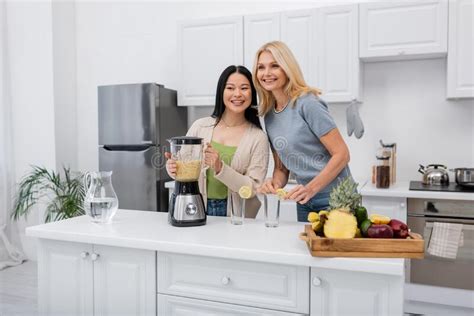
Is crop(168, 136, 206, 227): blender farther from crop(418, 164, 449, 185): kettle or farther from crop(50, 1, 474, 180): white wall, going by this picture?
crop(50, 1, 474, 180): white wall

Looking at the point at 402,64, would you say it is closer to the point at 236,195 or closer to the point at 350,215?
the point at 236,195

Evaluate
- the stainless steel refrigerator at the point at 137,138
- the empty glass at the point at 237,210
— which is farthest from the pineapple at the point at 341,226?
the stainless steel refrigerator at the point at 137,138

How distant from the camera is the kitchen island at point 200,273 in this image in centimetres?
137

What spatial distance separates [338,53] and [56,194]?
2834 mm

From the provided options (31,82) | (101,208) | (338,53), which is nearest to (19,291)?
(31,82)

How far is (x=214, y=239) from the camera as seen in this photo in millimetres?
1595

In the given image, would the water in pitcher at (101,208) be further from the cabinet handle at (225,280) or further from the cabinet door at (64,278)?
the cabinet handle at (225,280)

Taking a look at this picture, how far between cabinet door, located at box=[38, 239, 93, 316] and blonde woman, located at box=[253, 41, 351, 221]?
83 centimetres

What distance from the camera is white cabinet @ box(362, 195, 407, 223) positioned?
3000 mm

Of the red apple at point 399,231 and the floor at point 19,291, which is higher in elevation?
the red apple at point 399,231

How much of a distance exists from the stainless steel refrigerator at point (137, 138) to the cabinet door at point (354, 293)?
8.49 ft

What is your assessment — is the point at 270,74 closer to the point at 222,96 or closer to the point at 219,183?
the point at 222,96

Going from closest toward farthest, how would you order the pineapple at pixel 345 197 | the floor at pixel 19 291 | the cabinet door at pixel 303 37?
1. the pineapple at pixel 345 197
2. the floor at pixel 19 291
3. the cabinet door at pixel 303 37

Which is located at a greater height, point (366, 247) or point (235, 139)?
point (235, 139)
